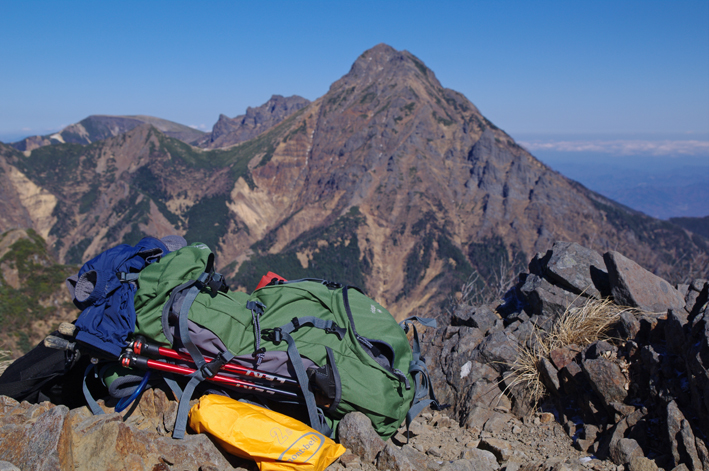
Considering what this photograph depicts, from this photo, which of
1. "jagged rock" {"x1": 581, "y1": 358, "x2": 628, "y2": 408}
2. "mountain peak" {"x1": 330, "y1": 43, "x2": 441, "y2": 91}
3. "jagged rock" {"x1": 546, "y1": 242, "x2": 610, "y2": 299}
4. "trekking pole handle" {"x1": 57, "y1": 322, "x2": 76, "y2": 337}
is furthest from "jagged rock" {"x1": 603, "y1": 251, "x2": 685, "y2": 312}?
"mountain peak" {"x1": 330, "y1": 43, "x2": 441, "y2": 91}

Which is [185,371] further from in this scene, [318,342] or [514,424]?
[514,424]

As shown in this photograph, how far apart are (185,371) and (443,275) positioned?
72726 millimetres

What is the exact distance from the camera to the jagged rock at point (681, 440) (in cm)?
269

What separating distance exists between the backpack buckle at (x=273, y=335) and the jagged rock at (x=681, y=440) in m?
3.08

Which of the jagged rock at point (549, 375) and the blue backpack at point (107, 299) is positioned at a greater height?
the blue backpack at point (107, 299)

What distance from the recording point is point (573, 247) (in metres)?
5.41

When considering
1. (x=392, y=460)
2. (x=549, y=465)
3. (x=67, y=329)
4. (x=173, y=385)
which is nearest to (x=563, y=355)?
(x=549, y=465)

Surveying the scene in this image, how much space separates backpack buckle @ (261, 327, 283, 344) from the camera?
3510 mm

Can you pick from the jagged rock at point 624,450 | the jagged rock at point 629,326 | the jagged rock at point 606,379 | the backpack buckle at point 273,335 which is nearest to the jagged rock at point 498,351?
the jagged rock at point 606,379

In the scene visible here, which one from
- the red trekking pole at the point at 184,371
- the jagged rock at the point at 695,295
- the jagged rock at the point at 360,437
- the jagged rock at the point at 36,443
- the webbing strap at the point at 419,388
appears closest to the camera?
the jagged rock at the point at 36,443

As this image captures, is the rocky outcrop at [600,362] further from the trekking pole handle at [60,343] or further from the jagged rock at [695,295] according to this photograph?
the trekking pole handle at [60,343]

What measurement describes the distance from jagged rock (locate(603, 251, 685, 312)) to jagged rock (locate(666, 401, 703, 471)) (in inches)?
65.2

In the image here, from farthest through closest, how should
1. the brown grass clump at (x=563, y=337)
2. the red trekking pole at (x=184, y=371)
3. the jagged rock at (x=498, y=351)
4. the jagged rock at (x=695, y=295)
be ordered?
1. the jagged rock at (x=498, y=351)
2. the brown grass clump at (x=563, y=337)
3. the jagged rock at (x=695, y=295)
4. the red trekking pole at (x=184, y=371)

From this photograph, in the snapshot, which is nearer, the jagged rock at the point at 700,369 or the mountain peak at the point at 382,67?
the jagged rock at the point at 700,369
